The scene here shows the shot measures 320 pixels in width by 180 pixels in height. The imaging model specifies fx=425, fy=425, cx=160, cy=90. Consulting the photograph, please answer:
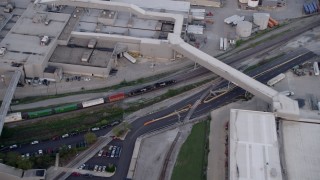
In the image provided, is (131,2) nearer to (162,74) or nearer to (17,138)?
(162,74)

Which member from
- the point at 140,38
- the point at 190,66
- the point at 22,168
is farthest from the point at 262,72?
the point at 22,168

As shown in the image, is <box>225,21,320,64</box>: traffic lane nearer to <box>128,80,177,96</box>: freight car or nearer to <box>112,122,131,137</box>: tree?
<box>128,80,177,96</box>: freight car

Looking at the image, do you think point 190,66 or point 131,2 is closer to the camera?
point 190,66

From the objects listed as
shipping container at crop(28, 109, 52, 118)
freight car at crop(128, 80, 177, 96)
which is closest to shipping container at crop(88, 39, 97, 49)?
freight car at crop(128, 80, 177, 96)

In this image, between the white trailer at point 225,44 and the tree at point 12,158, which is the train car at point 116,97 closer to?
the tree at point 12,158

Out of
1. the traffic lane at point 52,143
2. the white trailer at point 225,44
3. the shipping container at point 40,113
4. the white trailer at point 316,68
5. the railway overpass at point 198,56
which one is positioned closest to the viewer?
the traffic lane at point 52,143

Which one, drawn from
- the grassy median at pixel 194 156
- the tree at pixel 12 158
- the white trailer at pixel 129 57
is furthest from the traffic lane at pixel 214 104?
the white trailer at pixel 129 57
